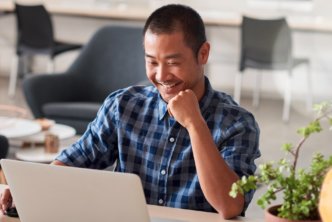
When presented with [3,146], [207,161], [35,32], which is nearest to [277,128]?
[35,32]

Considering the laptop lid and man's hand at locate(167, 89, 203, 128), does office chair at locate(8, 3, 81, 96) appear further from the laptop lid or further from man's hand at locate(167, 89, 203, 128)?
the laptop lid

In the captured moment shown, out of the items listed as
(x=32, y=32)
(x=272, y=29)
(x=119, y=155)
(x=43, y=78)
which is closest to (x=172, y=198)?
(x=119, y=155)

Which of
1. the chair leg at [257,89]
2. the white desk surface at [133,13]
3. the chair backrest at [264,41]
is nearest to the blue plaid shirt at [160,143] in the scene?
the chair backrest at [264,41]

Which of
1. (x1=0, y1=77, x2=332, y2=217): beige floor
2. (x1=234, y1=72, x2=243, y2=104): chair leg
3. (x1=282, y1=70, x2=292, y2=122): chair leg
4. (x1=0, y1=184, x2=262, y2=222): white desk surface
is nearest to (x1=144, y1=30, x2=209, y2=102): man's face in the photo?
(x1=0, y1=184, x2=262, y2=222): white desk surface

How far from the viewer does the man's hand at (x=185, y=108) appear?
2156mm

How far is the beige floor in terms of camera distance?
5.82 m

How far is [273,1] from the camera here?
766cm

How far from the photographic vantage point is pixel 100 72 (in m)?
5.63

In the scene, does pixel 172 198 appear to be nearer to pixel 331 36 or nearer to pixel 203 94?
pixel 203 94

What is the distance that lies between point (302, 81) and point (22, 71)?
8.94ft

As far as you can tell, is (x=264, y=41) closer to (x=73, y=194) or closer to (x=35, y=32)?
(x=35, y=32)

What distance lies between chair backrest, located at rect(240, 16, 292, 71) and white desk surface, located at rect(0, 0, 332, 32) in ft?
0.54

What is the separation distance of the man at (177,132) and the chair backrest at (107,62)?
310 centimetres

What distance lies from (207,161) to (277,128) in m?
4.49
